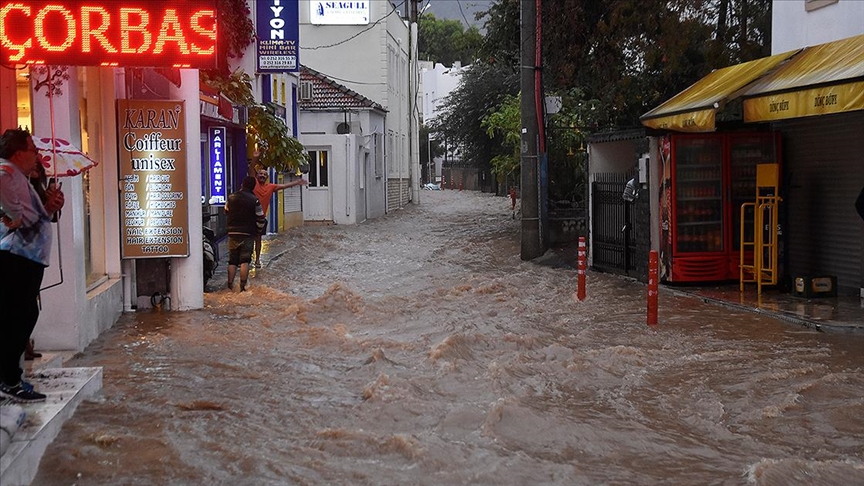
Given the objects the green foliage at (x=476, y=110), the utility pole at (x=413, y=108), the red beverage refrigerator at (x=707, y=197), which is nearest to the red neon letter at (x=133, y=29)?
the red beverage refrigerator at (x=707, y=197)

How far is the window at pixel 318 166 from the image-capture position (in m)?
33.0

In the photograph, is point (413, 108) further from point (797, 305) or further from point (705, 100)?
point (797, 305)

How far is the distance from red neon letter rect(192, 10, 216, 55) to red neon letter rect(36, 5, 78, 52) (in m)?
1.13

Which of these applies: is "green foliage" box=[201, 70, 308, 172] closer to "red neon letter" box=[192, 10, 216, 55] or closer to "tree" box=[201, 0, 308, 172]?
"tree" box=[201, 0, 308, 172]

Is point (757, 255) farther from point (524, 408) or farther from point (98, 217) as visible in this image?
point (98, 217)

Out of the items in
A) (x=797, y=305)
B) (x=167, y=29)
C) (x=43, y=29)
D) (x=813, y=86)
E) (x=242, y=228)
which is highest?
(x=167, y=29)

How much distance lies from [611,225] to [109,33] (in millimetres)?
10795

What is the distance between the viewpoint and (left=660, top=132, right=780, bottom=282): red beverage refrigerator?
1544 cm

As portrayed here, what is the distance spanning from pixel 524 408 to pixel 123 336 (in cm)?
517

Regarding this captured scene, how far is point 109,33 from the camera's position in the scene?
933cm

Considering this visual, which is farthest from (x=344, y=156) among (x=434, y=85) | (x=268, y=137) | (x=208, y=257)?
(x=434, y=85)

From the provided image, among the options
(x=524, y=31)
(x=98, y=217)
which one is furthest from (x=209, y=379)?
(x=524, y=31)

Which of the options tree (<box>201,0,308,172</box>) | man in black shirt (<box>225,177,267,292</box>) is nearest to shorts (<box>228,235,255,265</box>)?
man in black shirt (<box>225,177,267,292</box>)

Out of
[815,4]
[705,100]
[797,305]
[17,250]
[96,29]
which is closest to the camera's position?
[17,250]
